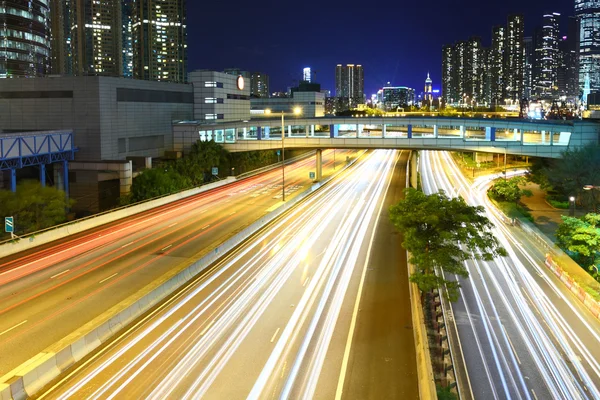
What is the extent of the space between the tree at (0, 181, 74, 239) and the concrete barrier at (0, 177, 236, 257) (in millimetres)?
3264

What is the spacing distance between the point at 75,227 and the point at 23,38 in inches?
3836

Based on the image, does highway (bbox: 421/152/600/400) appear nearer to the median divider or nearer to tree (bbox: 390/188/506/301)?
tree (bbox: 390/188/506/301)

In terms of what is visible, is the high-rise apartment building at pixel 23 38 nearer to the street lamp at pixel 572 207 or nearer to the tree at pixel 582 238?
the street lamp at pixel 572 207

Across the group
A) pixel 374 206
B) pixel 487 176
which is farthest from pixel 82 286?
pixel 487 176

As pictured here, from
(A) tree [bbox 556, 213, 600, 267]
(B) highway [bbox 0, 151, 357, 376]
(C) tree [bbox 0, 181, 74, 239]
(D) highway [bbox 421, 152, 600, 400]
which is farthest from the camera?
(C) tree [bbox 0, 181, 74, 239]

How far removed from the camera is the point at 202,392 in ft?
54.4

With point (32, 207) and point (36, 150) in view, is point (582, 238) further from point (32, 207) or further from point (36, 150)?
point (36, 150)

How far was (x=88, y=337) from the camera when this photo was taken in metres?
19.2

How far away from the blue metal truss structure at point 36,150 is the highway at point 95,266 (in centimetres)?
1299

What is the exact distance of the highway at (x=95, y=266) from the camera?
2083 cm

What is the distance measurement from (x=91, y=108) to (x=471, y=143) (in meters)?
41.5

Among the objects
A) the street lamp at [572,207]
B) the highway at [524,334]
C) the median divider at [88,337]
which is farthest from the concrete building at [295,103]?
the median divider at [88,337]

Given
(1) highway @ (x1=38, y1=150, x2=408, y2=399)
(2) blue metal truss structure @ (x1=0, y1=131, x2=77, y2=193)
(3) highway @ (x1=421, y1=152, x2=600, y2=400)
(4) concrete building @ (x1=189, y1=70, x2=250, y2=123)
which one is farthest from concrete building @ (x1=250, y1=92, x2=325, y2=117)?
(3) highway @ (x1=421, y1=152, x2=600, y2=400)

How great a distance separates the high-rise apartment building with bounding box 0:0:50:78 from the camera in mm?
→ 113125
